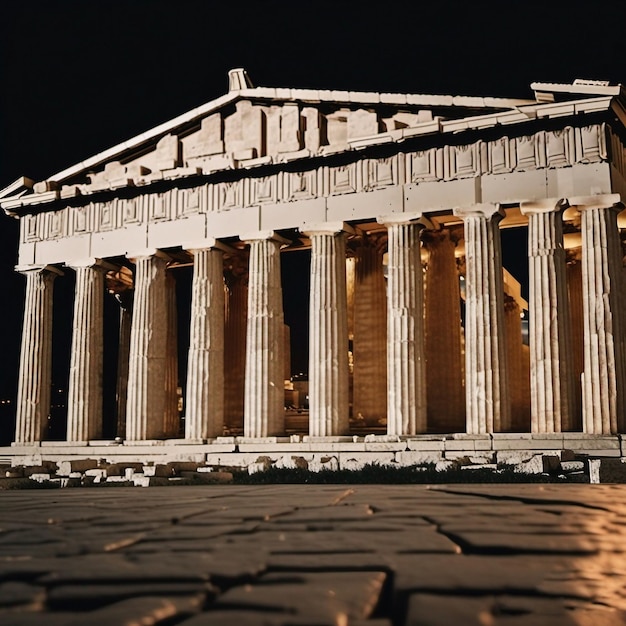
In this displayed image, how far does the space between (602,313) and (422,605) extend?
21.7 meters

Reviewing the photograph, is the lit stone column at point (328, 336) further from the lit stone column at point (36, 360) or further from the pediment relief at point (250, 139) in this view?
the lit stone column at point (36, 360)

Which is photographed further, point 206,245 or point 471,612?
point 206,245

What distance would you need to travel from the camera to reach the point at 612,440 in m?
22.4

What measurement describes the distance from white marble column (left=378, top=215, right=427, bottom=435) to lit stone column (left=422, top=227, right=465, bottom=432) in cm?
269

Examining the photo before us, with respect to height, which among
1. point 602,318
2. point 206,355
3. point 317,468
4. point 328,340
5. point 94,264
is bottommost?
point 317,468

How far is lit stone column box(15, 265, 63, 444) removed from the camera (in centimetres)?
3169

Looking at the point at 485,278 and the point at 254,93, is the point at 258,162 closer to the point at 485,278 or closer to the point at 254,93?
the point at 254,93

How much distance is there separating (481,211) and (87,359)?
14915mm

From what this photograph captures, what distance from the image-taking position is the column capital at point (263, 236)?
92.2ft

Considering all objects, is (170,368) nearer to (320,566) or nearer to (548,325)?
(548,325)

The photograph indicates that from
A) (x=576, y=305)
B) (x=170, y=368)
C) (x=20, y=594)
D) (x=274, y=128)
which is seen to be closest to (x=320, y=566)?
(x=20, y=594)

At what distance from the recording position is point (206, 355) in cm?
2856

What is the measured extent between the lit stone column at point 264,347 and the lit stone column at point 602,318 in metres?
9.39

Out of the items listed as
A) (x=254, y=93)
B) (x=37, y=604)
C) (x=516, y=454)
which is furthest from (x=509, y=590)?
(x=254, y=93)
